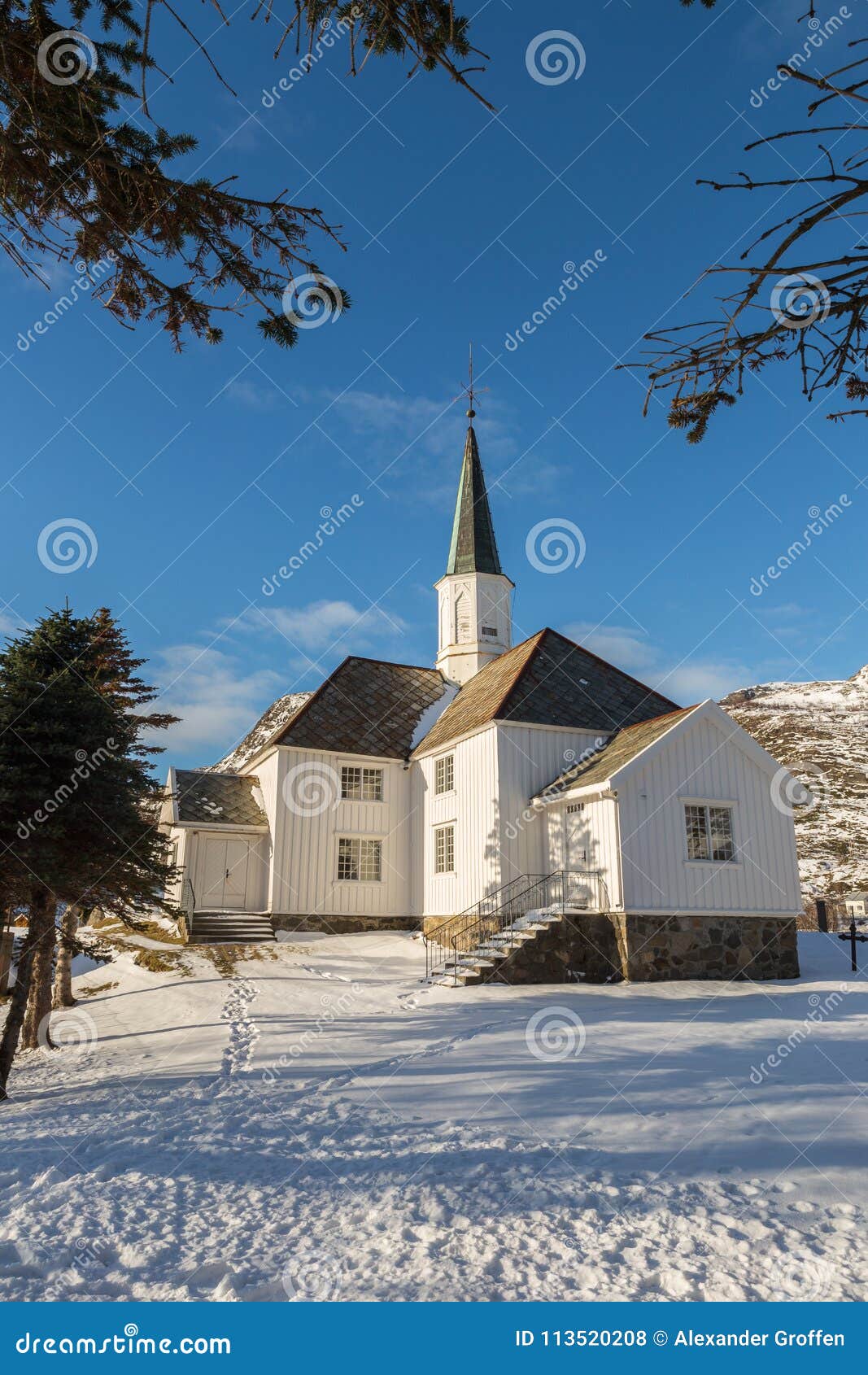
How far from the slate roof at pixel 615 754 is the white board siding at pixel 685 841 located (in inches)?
18.0

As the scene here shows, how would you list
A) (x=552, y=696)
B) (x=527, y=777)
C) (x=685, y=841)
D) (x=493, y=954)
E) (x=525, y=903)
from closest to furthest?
(x=493, y=954) → (x=685, y=841) → (x=525, y=903) → (x=527, y=777) → (x=552, y=696)

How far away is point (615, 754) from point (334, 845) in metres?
8.72

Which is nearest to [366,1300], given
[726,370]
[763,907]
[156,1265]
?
[156,1265]

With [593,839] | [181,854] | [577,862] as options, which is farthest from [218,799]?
[593,839]

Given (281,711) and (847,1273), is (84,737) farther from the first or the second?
(281,711)

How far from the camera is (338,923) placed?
2289cm

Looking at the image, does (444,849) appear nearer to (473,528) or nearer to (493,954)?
(493,954)

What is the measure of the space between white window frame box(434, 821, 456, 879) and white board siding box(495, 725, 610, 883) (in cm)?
232

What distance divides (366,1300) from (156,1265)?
1.20 meters

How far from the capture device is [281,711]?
9975 cm

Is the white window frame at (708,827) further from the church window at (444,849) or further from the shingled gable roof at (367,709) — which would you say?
the shingled gable roof at (367,709)

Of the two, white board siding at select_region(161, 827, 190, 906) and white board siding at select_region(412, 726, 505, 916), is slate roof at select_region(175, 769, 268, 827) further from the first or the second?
white board siding at select_region(412, 726, 505, 916)

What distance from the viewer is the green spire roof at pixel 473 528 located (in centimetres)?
2973

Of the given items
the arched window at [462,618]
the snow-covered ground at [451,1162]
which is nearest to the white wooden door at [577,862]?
the snow-covered ground at [451,1162]
